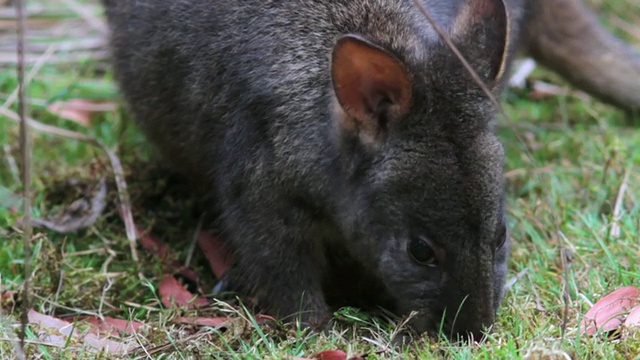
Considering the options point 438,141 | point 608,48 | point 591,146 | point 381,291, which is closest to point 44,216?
point 381,291

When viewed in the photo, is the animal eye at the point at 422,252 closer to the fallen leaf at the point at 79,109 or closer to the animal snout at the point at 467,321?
the animal snout at the point at 467,321

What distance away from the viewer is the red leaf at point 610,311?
146 inches

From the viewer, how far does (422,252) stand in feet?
12.0

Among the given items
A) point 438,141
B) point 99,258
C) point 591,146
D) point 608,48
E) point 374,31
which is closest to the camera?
point 438,141

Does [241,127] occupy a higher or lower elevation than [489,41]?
lower

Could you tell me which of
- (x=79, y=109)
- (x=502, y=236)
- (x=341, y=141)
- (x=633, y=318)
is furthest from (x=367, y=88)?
(x=79, y=109)

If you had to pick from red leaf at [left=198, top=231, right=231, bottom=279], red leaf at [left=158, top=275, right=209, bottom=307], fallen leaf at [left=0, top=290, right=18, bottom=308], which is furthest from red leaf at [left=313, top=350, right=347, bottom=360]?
fallen leaf at [left=0, top=290, right=18, bottom=308]

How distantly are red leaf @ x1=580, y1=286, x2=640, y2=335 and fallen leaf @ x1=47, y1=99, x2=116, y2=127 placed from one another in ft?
11.7

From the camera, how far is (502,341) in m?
3.61

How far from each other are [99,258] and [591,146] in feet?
9.18

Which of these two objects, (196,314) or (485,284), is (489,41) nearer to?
(485,284)

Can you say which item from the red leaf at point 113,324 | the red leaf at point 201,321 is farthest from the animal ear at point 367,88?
the red leaf at point 113,324

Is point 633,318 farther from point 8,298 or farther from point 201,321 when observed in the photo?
point 8,298

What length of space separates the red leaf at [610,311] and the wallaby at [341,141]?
0.35 m
